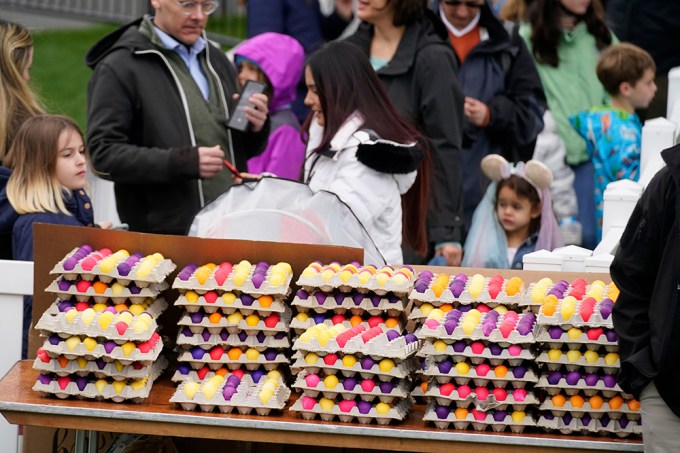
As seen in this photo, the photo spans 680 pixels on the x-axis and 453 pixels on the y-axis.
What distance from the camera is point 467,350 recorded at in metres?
4.97

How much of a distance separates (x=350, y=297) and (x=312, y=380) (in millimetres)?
378

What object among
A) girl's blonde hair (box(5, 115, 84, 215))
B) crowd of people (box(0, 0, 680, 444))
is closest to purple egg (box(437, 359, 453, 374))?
crowd of people (box(0, 0, 680, 444))

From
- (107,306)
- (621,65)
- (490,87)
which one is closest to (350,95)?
(107,306)

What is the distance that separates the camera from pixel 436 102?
7.79m

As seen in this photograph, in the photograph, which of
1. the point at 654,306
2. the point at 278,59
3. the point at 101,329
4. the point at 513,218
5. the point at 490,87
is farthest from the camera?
the point at 278,59

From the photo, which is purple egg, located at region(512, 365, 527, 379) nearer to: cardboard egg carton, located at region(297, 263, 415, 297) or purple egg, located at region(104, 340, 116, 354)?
cardboard egg carton, located at region(297, 263, 415, 297)

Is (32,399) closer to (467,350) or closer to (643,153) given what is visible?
(467,350)

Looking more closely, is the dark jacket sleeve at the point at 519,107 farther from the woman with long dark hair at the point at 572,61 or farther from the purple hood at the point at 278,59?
the purple hood at the point at 278,59

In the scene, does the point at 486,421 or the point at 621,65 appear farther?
the point at 621,65

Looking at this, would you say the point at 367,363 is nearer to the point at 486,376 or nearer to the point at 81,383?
the point at 486,376

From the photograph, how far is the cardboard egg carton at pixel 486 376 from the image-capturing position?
496cm

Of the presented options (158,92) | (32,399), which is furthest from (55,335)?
(158,92)

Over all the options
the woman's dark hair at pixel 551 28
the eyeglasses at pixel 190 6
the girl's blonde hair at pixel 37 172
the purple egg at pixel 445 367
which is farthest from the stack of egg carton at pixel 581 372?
the woman's dark hair at pixel 551 28

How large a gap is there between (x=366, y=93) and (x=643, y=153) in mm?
1988
